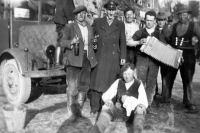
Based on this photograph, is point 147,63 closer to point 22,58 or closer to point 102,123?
point 102,123

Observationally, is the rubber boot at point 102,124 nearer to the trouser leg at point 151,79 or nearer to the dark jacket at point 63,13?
the trouser leg at point 151,79

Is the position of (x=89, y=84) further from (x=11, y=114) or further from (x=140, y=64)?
(x=11, y=114)

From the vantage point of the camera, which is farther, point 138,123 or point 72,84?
point 72,84

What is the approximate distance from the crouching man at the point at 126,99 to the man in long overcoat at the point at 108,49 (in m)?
0.43

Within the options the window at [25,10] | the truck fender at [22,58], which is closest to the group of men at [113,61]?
the truck fender at [22,58]

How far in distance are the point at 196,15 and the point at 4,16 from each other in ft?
120

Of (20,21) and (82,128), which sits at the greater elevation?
(20,21)

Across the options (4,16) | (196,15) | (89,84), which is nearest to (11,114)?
(89,84)

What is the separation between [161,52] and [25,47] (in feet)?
8.54

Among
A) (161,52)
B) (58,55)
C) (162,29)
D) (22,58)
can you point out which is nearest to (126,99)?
(161,52)

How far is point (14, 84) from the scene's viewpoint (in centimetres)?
439

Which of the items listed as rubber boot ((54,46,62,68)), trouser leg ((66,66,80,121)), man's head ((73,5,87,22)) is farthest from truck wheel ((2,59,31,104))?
man's head ((73,5,87,22))

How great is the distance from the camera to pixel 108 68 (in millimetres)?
4027

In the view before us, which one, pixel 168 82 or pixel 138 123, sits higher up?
pixel 168 82
